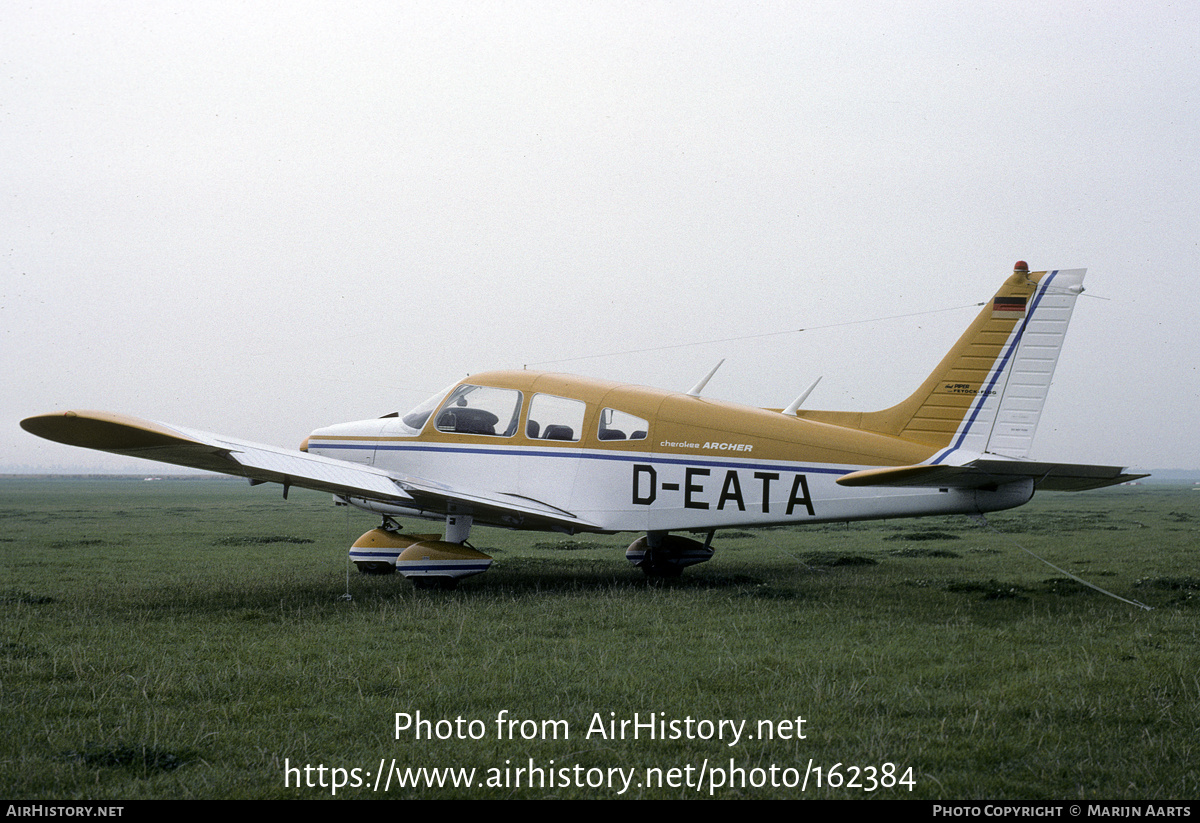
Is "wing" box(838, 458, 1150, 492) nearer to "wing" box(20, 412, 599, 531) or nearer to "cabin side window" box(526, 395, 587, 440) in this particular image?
"cabin side window" box(526, 395, 587, 440)

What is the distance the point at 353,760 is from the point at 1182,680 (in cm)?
479

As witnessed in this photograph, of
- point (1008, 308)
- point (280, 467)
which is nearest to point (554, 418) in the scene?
point (280, 467)

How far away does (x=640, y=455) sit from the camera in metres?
10.2

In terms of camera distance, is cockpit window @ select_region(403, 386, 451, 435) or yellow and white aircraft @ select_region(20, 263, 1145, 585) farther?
cockpit window @ select_region(403, 386, 451, 435)

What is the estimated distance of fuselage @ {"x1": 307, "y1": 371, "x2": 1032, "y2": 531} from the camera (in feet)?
30.7

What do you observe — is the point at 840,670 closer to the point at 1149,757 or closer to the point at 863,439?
the point at 1149,757

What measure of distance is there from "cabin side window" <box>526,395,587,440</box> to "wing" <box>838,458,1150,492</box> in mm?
3460

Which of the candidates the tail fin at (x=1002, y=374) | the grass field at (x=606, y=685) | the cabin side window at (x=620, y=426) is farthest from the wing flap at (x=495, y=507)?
the tail fin at (x=1002, y=374)

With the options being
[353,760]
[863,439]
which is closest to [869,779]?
[353,760]

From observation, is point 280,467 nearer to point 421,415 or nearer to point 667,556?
point 421,415

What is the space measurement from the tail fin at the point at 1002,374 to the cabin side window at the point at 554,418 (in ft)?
11.8

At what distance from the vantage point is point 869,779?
386 cm

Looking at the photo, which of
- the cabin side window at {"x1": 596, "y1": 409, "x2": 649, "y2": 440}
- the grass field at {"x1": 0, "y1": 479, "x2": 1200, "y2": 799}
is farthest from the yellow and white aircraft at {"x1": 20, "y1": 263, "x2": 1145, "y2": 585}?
the grass field at {"x1": 0, "y1": 479, "x2": 1200, "y2": 799}

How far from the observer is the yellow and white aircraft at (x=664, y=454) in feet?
28.5
